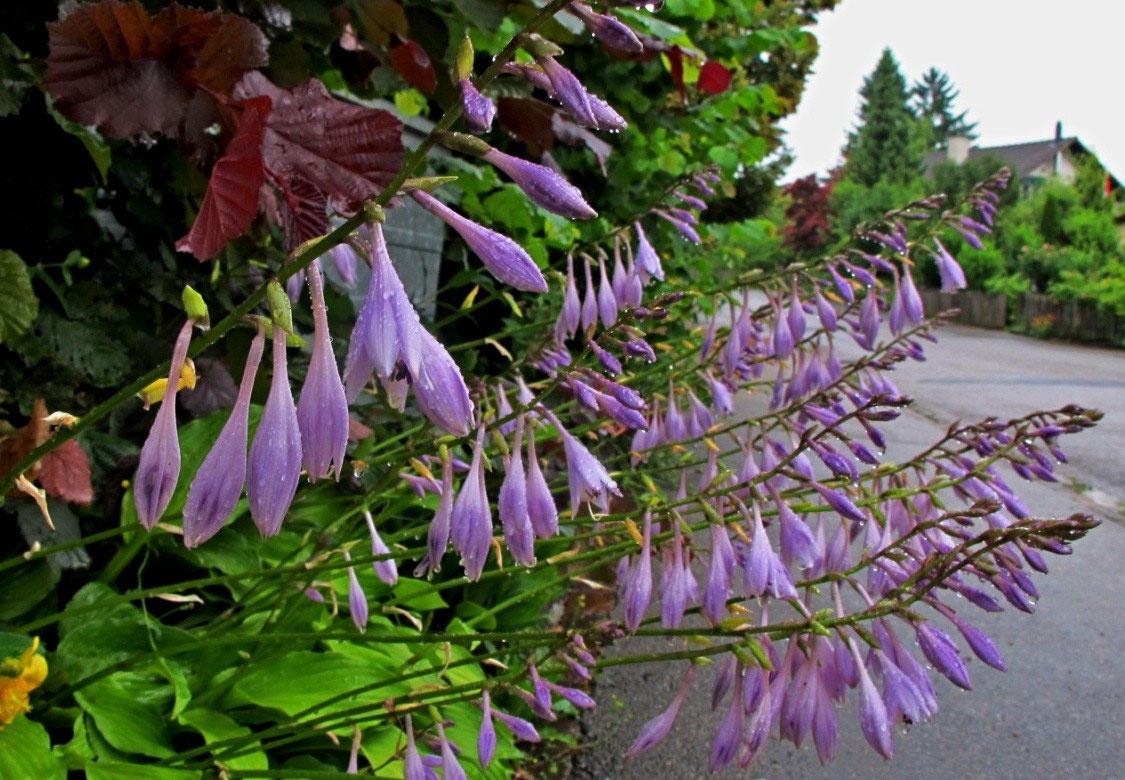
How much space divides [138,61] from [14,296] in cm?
49

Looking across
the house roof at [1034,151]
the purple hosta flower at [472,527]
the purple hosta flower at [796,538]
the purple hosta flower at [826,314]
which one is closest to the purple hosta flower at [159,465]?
the purple hosta flower at [472,527]

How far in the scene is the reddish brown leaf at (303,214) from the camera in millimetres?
1124

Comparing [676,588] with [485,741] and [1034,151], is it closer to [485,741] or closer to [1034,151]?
[485,741]

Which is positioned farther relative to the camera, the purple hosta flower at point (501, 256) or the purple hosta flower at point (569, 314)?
the purple hosta flower at point (569, 314)

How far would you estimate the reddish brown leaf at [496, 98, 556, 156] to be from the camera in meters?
2.04

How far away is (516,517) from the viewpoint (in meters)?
1.26

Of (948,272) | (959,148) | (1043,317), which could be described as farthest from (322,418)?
(959,148)

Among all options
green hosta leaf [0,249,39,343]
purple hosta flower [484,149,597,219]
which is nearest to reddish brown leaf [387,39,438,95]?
green hosta leaf [0,249,39,343]

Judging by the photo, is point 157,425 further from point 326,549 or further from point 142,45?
point 326,549

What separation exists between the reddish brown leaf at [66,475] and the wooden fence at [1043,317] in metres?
20.8

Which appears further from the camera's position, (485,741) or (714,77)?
(714,77)

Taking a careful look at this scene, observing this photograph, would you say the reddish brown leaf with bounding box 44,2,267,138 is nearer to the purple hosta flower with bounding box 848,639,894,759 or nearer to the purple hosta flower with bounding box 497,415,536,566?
the purple hosta flower with bounding box 497,415,536,566

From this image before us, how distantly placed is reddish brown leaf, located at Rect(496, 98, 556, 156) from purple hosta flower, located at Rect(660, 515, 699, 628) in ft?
2.85

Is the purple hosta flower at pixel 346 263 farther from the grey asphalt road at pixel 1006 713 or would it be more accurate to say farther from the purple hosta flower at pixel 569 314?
the grey asphalt road at pixel 1006 713
